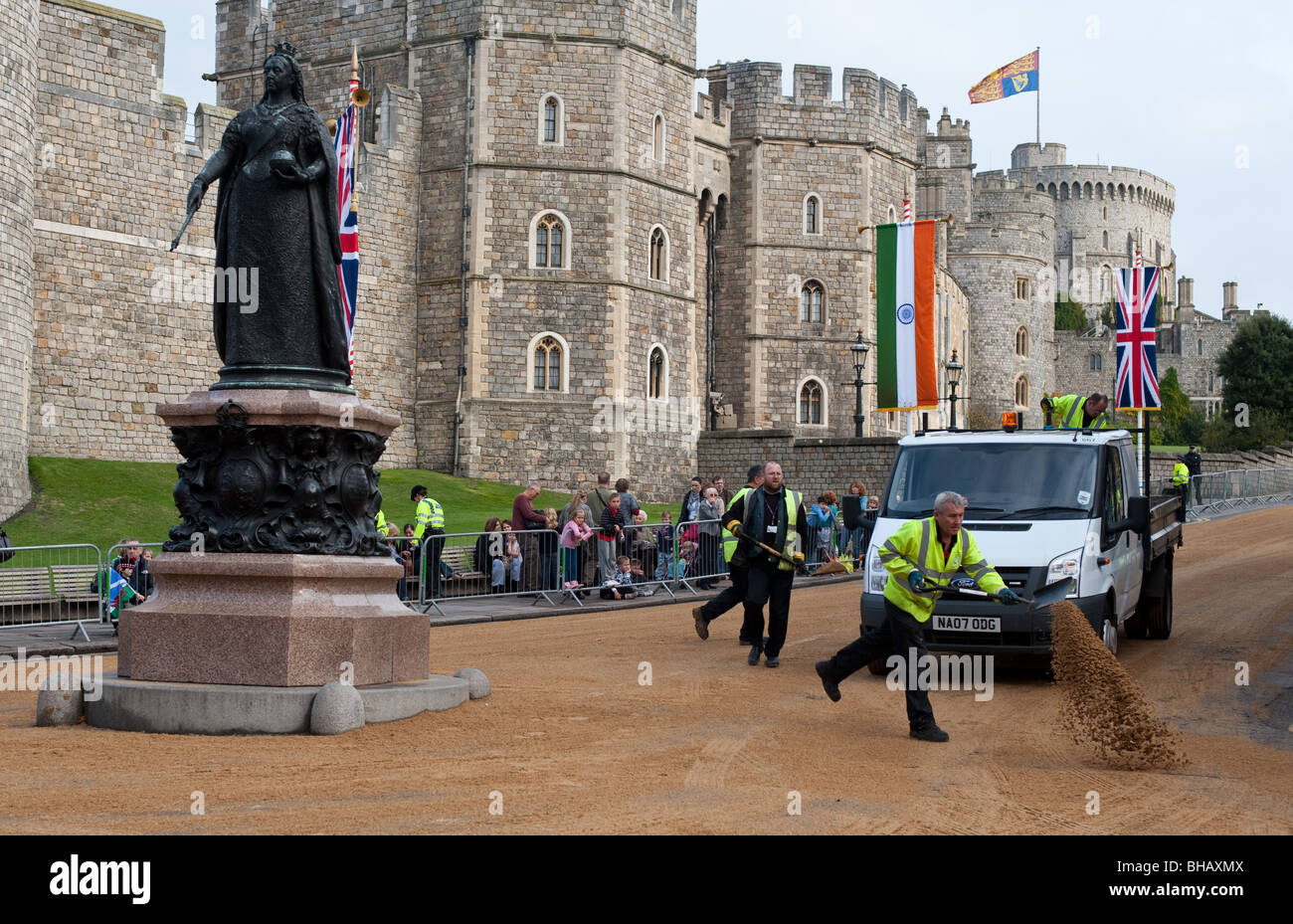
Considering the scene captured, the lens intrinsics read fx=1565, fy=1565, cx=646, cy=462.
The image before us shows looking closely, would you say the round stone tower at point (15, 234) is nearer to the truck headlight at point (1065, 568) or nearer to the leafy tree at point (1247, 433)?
the truck headlight at point (1065, 568)

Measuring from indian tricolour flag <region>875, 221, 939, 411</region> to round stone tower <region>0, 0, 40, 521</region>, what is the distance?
14144mm

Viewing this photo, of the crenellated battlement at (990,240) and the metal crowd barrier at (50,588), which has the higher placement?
the crenellated battlement at (990,240)

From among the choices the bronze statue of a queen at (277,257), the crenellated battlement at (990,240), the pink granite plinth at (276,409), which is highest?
the crenellated battlement at (990,240)

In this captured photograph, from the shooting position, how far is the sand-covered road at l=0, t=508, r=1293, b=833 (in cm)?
718

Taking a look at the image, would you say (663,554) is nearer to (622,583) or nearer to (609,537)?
(609,537)

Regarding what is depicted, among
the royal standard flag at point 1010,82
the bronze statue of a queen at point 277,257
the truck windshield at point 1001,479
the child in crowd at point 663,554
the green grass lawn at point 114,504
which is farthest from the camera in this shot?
the royal standard flag at point 1010,82

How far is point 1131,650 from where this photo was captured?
1464 cm

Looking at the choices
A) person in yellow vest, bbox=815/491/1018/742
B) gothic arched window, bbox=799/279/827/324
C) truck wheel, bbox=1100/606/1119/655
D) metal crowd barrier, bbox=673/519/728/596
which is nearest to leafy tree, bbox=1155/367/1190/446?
gothic arched window, bbox=799/279/827/324

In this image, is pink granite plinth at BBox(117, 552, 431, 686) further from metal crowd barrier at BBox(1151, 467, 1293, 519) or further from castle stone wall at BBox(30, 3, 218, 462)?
metal crowd barrier at BBox(1151, 467, 1293, 519)

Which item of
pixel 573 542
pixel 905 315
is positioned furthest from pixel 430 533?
pixel 905 315

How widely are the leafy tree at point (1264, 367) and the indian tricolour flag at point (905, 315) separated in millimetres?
51878

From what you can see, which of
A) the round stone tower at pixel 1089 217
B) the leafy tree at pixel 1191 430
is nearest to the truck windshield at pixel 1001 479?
the leafy tree at pixel 1191 430

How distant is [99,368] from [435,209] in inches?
394

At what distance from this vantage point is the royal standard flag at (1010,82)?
70625 mm
